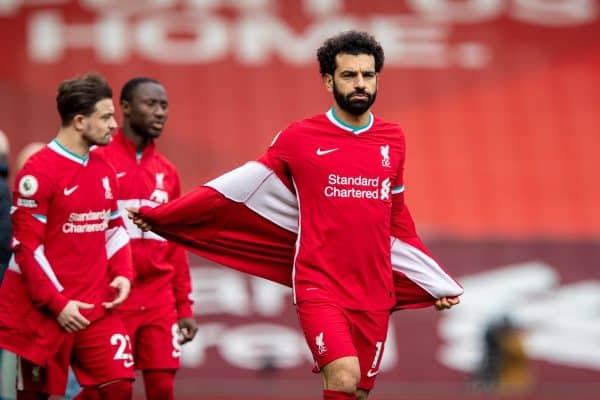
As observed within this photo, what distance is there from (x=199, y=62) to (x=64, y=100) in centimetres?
1211

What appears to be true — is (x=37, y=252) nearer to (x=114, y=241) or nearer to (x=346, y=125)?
(x=114, y=241)

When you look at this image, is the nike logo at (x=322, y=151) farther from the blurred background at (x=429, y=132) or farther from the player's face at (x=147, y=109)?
the blurred background at (x=429, y=132)

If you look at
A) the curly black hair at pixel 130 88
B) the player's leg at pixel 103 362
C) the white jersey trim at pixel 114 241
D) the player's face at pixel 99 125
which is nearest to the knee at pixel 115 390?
the player's leg at pixel 103 362

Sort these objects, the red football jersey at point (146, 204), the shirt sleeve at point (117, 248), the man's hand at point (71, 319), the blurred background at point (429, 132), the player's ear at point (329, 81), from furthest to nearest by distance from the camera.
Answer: the blurred background at point (429, 132) < the red football jersey at point (146, 204) < the shirt sleeve at point (117, 248) < the player's ear at point (329, 81) < the man's hand at point (71, 319)

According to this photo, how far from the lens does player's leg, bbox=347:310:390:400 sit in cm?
598

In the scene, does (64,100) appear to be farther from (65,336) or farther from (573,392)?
(573,392)

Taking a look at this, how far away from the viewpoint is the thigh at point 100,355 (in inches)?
249

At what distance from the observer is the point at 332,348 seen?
5738mm

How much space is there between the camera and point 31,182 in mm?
6074

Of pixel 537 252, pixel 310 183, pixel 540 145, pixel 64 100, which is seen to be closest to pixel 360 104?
pixel 310 183

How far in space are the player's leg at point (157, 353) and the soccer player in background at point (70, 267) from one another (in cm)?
52

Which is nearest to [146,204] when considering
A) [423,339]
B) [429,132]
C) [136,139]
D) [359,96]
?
[136,139]

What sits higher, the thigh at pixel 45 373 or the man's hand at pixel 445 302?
the man's hand at pixel 445 302

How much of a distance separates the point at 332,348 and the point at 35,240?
1.57 metres
